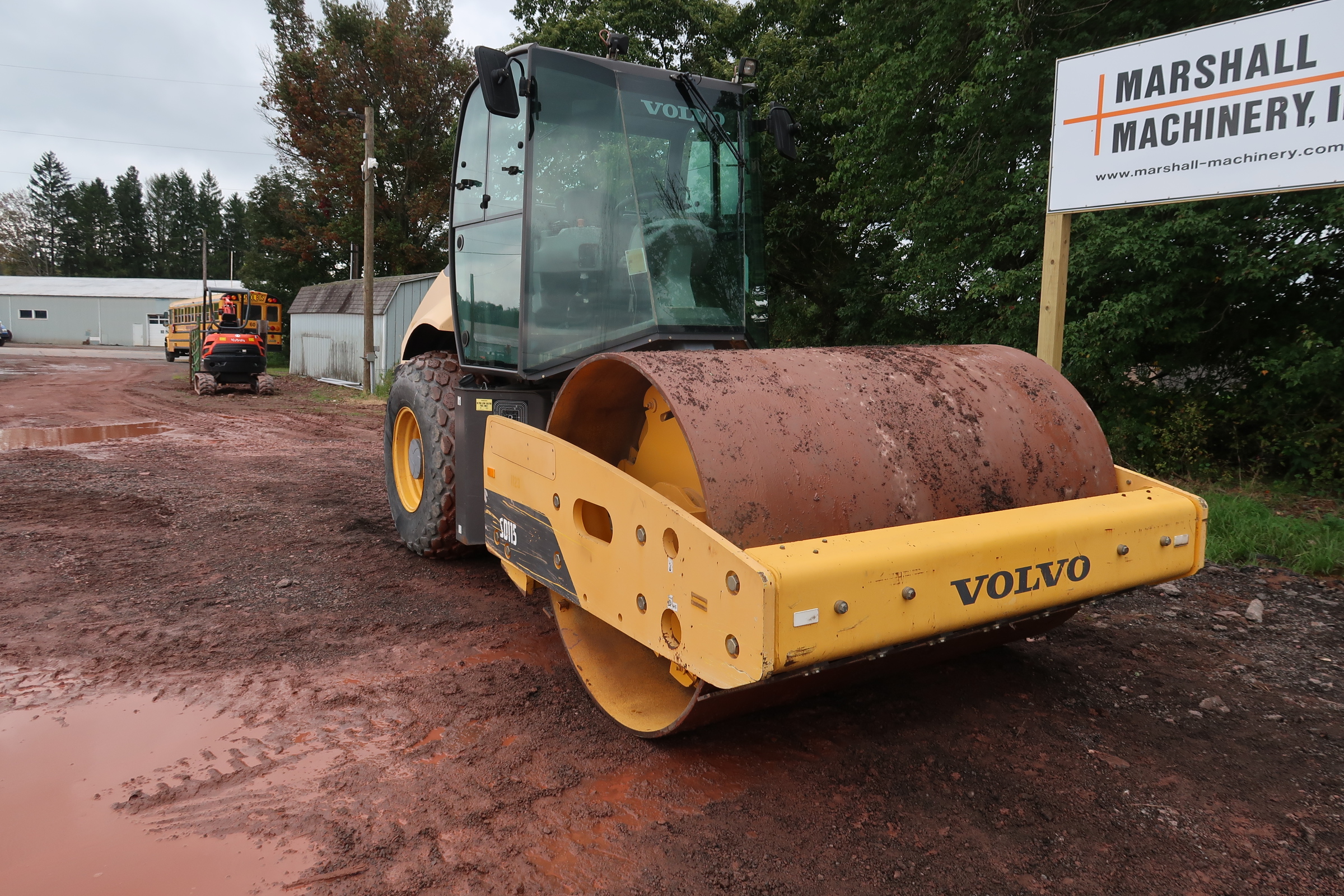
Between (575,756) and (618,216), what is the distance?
2.50m

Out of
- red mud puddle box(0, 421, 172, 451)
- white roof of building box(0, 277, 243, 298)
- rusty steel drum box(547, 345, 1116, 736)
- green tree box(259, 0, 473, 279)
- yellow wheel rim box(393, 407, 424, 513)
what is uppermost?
green tree box(259, 0, 473, 279)

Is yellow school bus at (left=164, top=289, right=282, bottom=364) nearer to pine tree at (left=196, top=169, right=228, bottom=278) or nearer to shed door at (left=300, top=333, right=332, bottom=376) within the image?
shed door at (left=300, top=333, right=332, bottom=376)

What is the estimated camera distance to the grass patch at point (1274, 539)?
562cm

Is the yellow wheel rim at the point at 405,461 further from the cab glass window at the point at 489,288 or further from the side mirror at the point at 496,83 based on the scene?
the side mirror at the point at 496,83

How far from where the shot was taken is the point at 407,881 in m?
2.50

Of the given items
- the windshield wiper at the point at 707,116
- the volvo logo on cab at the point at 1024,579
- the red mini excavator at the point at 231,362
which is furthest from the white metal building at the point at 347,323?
the volvo logo on cab at the point at 1024,579

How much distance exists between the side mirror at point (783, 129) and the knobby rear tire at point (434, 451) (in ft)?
7.62

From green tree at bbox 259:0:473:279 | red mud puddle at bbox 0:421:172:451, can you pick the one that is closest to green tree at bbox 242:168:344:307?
green tree at bbox 259:0:473:279

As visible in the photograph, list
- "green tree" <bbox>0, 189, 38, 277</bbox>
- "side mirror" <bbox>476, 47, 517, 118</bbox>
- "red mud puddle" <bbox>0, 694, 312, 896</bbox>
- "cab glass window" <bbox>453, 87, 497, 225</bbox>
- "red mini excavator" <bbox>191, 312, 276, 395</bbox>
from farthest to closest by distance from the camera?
"green tree" <bbox>0, 189, 38, 277</bbox>, "red mini excavator" <bbox>191, 312, 276, 395</bbox>, "cab glass window" <bbox>453, 87, 497, 225</bbox>, "side mirror" <bbox>476, 47, 517, 118</bbox>, "red mud puddle" <bbox>0, 694, 312, 896</bbox>

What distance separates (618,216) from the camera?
14.3 ft

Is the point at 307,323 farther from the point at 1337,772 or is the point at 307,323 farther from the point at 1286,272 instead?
the point at 1337,772

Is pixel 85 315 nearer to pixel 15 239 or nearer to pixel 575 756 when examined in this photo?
pixel 15 239

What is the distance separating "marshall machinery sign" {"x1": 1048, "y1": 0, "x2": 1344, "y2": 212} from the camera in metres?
5.17

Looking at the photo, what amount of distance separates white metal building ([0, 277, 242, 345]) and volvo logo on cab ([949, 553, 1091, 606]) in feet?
188
